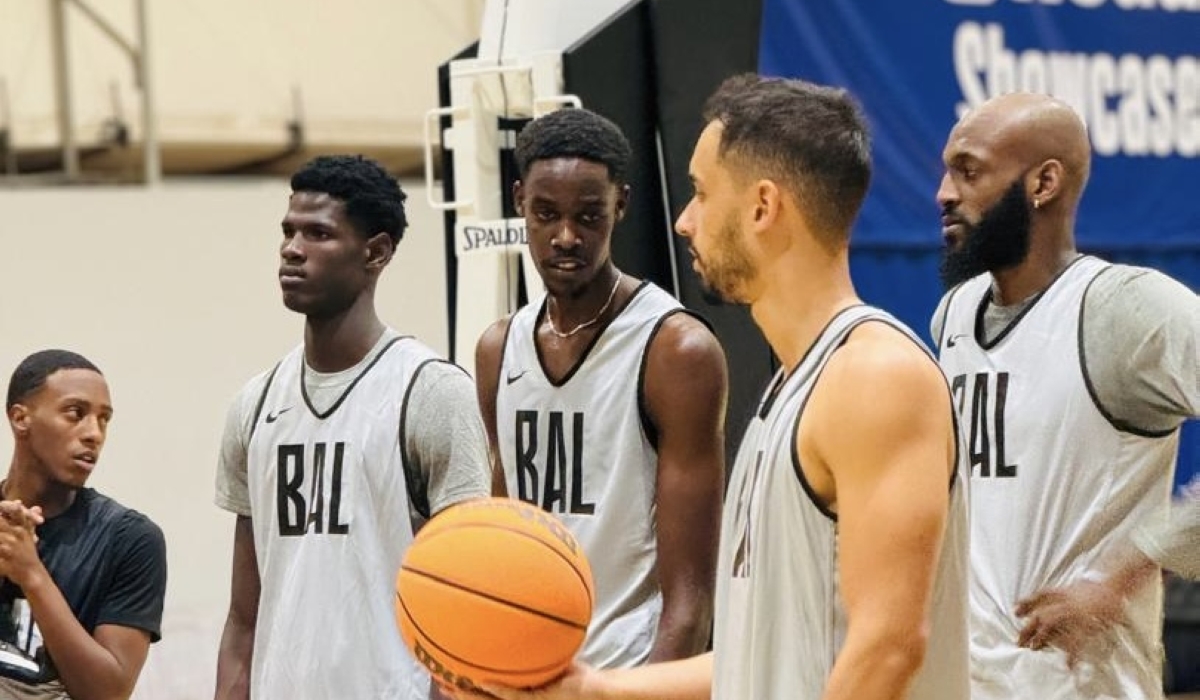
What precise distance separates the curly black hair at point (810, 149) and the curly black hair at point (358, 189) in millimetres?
1623

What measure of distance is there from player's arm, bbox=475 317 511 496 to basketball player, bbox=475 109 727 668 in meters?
0.03

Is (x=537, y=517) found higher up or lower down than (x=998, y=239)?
lower down

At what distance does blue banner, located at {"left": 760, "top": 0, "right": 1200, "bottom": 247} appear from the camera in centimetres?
707

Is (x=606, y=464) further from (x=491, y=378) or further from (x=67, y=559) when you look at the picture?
(x=67, y=559)

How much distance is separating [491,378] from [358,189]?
0.57 meters

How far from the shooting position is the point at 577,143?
14.8ft

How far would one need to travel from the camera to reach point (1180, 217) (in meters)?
7.91

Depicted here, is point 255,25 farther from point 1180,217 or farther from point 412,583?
point 412,583

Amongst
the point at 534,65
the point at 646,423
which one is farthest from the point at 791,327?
the point at 534,65

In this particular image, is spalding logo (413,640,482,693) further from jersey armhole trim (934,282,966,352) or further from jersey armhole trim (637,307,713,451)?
jersey armhole trim (934,282,966,352)

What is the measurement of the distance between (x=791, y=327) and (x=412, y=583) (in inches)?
28.4

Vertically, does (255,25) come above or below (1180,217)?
above

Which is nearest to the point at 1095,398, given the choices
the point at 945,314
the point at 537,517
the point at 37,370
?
the point at 945,314

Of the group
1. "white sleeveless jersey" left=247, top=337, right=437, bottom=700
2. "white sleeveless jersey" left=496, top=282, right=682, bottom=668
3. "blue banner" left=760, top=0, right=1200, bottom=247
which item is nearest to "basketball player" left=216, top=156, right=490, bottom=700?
"white sleeveless jersey" left=247, top=337, right=437, bottom=700
